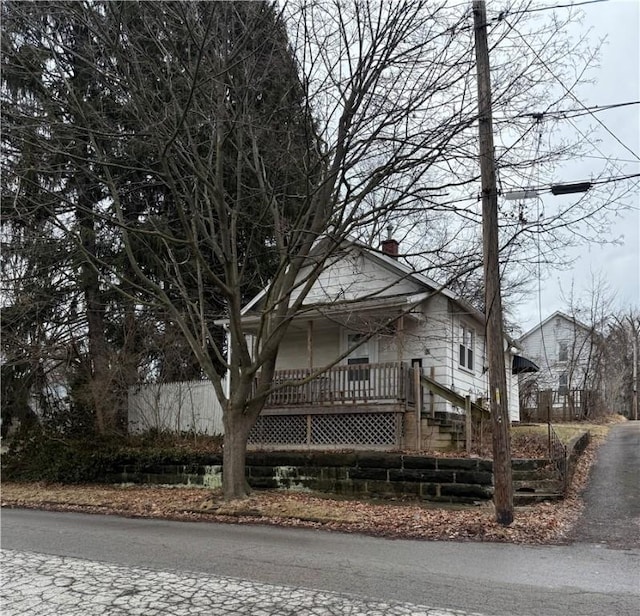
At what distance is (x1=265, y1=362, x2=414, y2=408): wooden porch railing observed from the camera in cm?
1512

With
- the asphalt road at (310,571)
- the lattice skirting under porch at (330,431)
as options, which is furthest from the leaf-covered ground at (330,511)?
the lattice skirting under porch at (330,431)

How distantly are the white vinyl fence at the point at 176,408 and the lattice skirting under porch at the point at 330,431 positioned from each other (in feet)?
6.12

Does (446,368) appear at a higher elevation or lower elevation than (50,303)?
lower

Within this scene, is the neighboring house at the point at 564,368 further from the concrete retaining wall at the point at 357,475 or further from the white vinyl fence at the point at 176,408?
the white vinyl fence at the point at 176,408

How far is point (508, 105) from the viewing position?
34.6 feet

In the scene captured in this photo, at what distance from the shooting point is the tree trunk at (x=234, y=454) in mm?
12406

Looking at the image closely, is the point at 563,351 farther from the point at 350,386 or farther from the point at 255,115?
the point at 255,115

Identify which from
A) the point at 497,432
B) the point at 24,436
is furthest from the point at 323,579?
the point at 24,436

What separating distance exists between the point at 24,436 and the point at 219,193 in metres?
11.4

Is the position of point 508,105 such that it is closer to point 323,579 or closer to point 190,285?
point 323,579

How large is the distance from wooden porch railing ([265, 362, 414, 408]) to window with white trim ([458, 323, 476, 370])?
3.22m

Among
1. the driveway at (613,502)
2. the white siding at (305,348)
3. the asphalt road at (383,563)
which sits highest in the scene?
the white siding at (305,348)

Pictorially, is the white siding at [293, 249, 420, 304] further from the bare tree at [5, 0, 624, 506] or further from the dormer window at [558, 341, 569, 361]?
the dormer window at [558, 341, 569, 361]

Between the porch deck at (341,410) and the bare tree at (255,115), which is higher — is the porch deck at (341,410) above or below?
below
